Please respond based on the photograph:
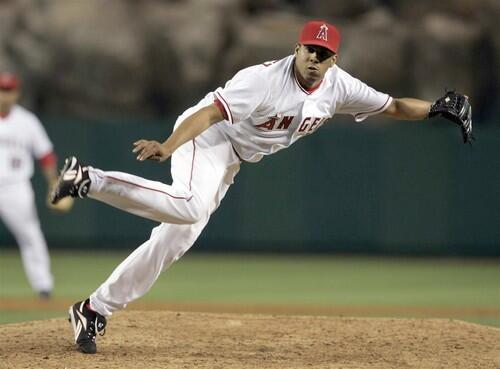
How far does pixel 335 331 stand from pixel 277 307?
1.94 metres

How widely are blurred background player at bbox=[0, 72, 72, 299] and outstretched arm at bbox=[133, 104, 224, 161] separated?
139 inches

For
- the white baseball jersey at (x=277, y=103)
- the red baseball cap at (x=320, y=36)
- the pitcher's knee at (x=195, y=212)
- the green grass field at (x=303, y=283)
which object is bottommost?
the green grass field at (x=303, y=283)

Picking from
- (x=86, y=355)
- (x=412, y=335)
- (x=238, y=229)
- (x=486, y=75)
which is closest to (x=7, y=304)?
(x=86, y=355)

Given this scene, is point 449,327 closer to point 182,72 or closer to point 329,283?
point 329,283

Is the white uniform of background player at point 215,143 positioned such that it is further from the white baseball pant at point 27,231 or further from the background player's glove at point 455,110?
the white baseball pant at point 27,231

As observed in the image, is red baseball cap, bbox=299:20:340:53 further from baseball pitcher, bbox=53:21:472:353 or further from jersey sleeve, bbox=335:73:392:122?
Result: jersey sleeve, bbox=335:73:392:122

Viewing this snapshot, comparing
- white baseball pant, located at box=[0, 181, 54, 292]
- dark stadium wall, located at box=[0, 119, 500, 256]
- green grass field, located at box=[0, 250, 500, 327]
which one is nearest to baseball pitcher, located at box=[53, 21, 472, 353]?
green grass field, located at box=[0, 250, 500, 327]

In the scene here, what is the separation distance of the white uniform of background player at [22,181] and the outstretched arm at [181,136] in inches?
150

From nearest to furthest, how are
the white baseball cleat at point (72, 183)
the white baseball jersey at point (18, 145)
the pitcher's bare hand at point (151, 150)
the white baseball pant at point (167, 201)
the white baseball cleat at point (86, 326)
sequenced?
the pitcher's bare hand at point (151, 150), the white baseball cleat at point (72, 183), the white baseball pant at point (167, 201), the white baseball cleat at point (86, 326), the white baseball jersey at point (18, 145)

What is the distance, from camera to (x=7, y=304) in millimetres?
7969

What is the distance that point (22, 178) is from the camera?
27.8 feet

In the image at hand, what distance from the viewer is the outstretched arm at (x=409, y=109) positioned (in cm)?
554

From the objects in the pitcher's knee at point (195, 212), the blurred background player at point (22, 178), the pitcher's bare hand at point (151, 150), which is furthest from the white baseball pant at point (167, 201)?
the blurred background player at point (22, 178)

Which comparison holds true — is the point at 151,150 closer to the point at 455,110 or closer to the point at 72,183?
the point at 72,183
